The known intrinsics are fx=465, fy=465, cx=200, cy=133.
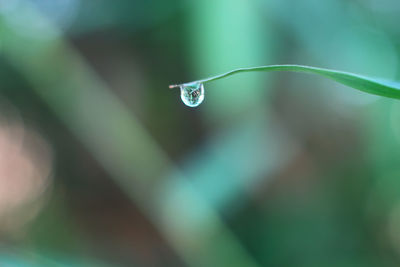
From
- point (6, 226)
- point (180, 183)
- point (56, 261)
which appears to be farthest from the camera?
point (6, 226)

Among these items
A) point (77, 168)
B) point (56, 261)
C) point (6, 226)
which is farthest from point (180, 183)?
point (6, 226)

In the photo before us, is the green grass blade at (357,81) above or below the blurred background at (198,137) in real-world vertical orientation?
below

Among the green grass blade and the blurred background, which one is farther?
the blurred background

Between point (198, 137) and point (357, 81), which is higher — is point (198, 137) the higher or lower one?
the higher one

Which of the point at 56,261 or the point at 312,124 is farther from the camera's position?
the point at 312,124

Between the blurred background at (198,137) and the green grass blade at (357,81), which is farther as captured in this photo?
Result: the blurred background at (198,137)

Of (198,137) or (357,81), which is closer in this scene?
(357,81)

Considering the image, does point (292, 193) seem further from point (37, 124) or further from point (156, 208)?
point (37, 124)

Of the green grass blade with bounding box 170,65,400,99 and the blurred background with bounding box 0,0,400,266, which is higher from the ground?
the blurred background with bounding box 0,0,400,266
